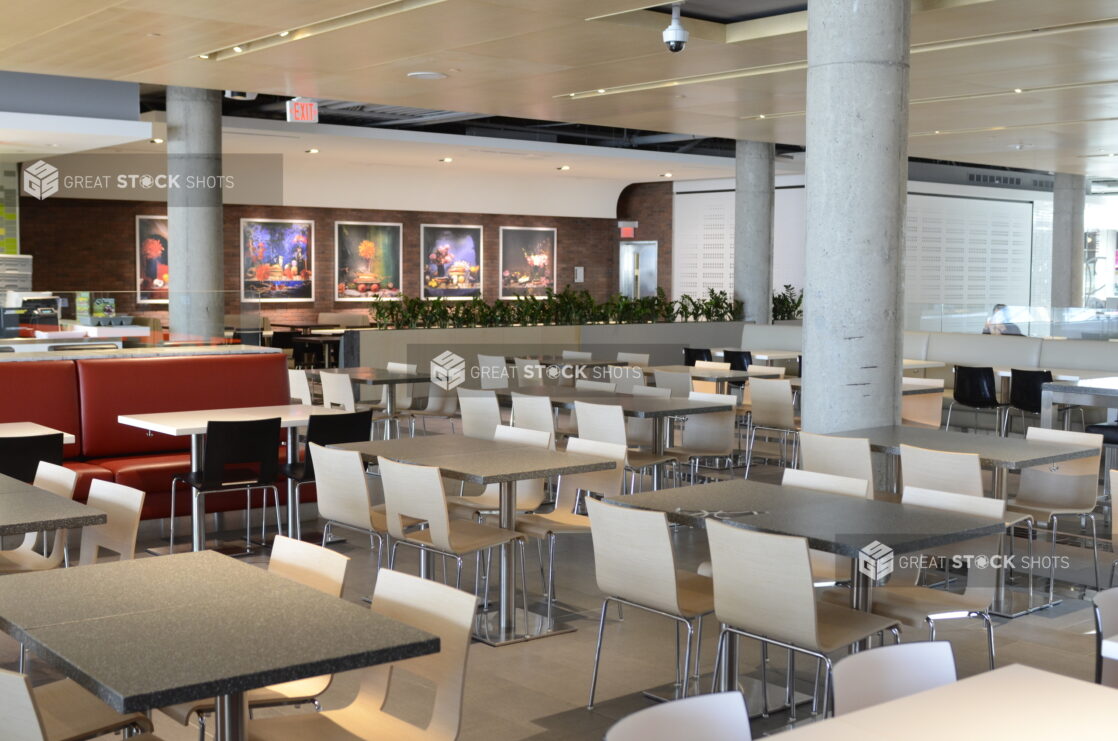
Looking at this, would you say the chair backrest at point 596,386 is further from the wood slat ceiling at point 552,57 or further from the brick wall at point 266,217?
the brick wall at point 266,217

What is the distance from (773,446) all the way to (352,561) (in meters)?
4.67

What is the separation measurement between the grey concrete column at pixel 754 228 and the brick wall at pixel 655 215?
247 inches

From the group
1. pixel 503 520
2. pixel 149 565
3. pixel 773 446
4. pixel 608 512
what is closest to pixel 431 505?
pixel 503 520

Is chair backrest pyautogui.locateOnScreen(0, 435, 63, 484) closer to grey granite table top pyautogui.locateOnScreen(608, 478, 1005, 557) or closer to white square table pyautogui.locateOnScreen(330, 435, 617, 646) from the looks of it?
white square table pyautogui.locateOnScreen(330, 435, 617, 646)

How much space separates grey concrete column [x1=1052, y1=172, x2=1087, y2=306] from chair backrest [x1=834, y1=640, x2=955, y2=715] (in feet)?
59.7

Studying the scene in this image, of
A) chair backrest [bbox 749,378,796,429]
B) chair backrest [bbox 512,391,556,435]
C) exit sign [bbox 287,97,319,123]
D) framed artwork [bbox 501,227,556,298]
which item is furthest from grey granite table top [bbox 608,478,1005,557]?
framed artwork [bbox 501,227,556,298]

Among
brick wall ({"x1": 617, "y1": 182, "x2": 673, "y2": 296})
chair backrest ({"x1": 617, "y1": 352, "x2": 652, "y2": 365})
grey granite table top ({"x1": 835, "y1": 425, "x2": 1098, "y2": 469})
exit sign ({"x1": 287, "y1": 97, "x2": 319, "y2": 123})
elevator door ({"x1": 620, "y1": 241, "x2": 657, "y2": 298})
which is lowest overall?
grey granite table top ({"x1": 835, "y1": 425, "x2": 1098, "y2": 469})

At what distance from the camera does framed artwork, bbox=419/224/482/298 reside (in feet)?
64.7

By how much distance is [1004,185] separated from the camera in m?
21.5

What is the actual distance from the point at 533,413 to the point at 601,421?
512 millimetres

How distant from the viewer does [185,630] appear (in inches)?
107

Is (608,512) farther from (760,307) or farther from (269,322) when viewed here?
(269,322)

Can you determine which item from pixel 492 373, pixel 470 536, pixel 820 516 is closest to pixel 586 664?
pixel 470 536

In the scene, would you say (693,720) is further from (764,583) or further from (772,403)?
(772,403)
